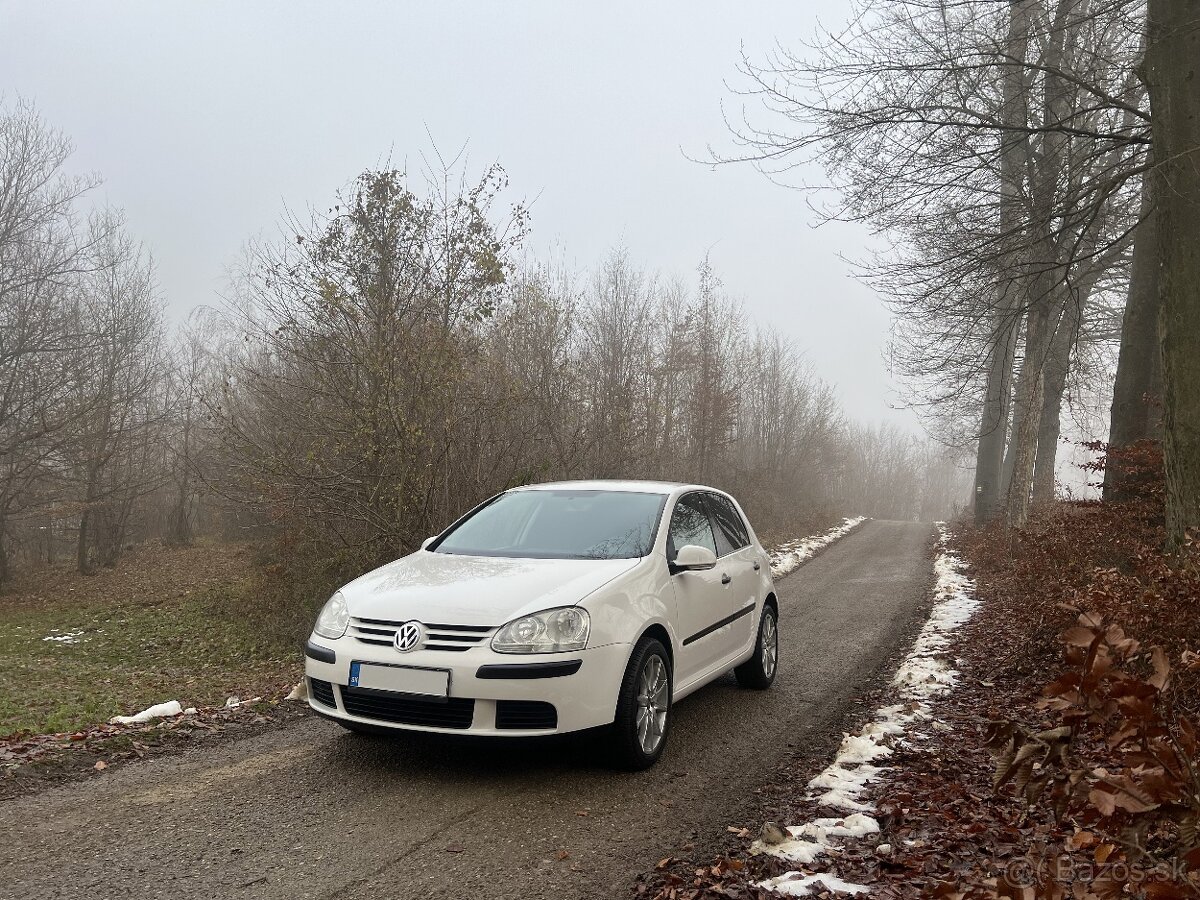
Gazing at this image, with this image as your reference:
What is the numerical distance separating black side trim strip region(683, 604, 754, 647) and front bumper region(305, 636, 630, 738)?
1079mm

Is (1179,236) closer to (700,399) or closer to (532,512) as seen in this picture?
(532,512)

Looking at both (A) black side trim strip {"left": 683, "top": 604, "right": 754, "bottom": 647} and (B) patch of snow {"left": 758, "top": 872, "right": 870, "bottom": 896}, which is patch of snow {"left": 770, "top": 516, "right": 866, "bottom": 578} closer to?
(A) black side trim strip {"left": 683, "top": 604, "right": 754, "bottom": 647}

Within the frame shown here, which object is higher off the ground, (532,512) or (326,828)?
(532,512)

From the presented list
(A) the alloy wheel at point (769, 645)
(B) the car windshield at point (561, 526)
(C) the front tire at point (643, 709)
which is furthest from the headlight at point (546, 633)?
(A) the alloy wheel at point (769, 645)

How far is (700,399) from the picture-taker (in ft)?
Result: 88.8

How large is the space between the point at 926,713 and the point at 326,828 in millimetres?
4309

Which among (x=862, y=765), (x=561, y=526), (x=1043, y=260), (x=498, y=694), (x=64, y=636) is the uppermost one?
(x=1043, y=260)

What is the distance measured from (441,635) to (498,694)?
0.44 meters

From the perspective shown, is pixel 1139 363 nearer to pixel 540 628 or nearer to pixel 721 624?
pixel 721 624

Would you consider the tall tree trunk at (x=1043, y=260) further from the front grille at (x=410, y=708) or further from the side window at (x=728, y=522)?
the front grille at (x=410, y=708)

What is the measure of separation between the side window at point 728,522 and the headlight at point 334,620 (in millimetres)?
2976

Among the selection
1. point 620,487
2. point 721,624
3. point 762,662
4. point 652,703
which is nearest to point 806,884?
point 652,703

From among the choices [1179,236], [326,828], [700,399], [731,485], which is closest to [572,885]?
[326,828]

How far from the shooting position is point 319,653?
4895mm
